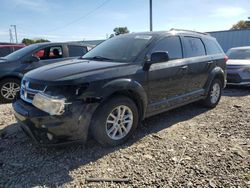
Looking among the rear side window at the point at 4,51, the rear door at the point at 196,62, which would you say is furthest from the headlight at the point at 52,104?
the rear side window at the point at 4,51

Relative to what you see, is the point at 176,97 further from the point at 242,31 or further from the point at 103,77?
the point at 242,31

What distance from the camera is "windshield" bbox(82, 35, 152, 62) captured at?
13.6ft

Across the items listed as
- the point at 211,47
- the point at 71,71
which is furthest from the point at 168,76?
the point at 211,47

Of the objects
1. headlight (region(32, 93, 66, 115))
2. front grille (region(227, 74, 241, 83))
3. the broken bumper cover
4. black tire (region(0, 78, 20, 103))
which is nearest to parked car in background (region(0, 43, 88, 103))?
black tire (region(0, 78, 20, 103))

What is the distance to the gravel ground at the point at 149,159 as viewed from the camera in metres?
2.90

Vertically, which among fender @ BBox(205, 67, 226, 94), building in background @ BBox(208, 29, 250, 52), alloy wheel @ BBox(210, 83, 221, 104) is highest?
building in background @ BBox(208, 29, 250, 52)

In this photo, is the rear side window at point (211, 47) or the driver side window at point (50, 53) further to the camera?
the driver side window at point (50, 53)

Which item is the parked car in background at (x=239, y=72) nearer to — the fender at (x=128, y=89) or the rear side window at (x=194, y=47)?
the rear side window at (x=194, y=47)

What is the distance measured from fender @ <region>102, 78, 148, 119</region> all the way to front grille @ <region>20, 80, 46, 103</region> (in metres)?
0.84

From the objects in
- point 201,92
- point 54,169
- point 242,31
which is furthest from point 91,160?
point 242,31

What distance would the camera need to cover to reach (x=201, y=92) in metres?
5.39

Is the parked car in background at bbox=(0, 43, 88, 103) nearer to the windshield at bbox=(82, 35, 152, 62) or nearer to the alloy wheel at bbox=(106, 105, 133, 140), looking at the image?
the windshield at bbox=(82, 35, 152, 62)

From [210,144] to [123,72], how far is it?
5.77 ft

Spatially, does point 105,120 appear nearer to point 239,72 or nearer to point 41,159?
point 41,159
